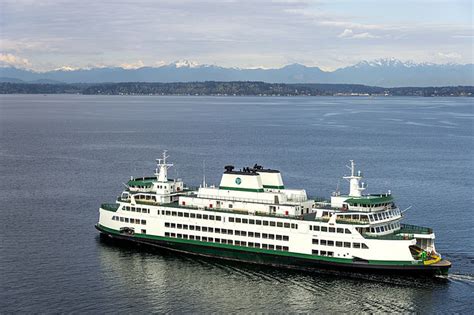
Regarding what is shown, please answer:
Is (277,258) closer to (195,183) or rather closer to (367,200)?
(367,200)

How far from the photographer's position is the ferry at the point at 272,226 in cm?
4828

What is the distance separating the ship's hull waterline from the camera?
47.5m

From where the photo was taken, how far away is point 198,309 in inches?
1670

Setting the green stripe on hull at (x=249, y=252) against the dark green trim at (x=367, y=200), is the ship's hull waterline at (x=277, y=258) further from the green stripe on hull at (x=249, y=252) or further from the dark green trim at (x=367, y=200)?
the dark green trim at (x=367, y=200)

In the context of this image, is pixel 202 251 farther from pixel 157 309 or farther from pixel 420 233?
pixel 420 233

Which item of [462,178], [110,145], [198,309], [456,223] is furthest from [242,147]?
[198,309]

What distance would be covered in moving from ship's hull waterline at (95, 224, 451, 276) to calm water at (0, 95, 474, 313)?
82 cm

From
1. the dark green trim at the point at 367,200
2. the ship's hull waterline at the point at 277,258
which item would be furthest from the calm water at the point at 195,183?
the dark green trim at the point at 367,200

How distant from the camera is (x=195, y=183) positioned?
272 ft

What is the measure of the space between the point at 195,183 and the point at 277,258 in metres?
33.2

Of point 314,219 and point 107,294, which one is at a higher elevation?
point 314,219

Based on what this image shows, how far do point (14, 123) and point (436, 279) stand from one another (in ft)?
516

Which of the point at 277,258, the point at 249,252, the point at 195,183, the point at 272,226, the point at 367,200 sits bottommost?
the point at 277,258

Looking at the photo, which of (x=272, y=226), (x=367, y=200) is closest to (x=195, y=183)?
(x=272, y=226)
